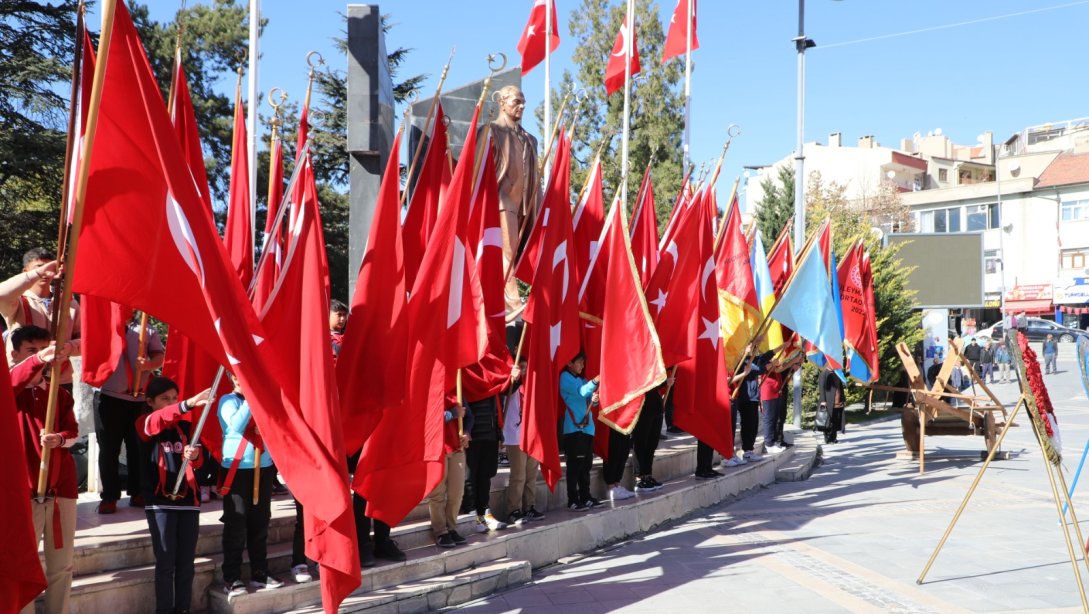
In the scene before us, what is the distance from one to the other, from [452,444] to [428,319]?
1.22 meters

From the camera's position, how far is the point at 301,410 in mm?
5488

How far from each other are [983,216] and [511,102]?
5681 centimetres

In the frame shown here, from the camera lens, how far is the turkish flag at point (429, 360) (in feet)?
21.2

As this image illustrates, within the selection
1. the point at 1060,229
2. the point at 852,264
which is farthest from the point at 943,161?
the point at 852,264

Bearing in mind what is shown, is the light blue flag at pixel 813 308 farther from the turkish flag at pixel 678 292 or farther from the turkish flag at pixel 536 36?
the turkish flag at pixel 536 36

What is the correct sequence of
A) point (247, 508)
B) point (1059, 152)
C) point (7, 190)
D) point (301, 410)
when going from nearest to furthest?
point (301, 410) → point (247, 508) → point (7, 190) → point (1059, 152)

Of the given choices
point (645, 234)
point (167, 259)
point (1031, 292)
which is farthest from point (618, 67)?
point (1031, 292)

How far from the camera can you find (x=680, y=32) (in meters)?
18.2

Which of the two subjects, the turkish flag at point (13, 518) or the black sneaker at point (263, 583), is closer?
the turkish flag at point (13, 518)

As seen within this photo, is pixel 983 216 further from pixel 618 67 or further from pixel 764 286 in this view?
pixel 764 286

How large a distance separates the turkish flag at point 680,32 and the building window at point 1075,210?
4829 cm

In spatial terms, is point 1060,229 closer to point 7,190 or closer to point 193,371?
point 7,190

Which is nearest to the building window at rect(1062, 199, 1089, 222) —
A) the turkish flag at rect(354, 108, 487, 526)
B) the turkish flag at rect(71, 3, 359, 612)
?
the turkish flag at rect(354, 108, 487, 526)

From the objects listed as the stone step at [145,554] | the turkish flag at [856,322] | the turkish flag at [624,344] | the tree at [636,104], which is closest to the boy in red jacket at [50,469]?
the stone step at [145,554]
